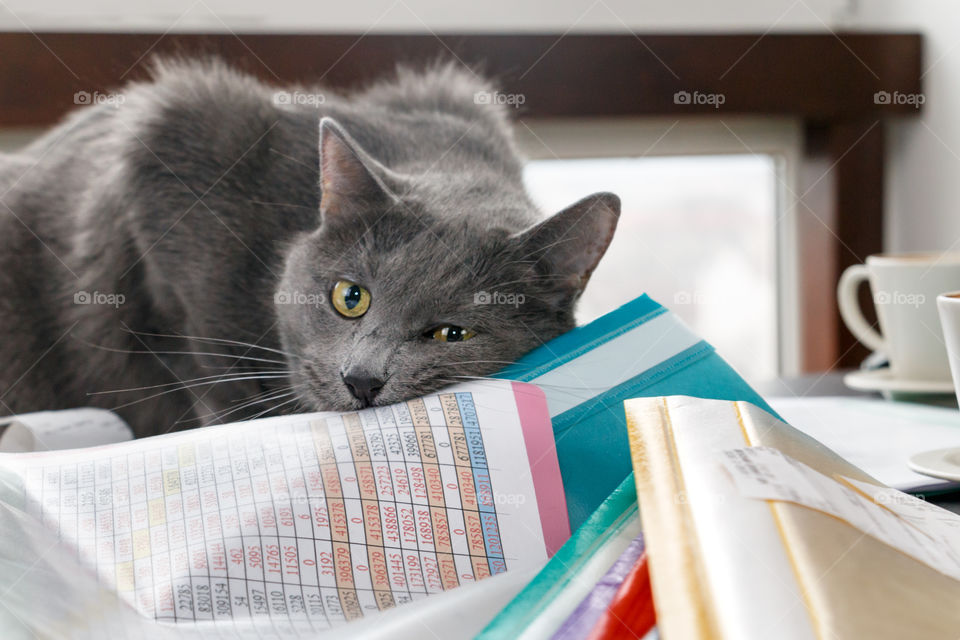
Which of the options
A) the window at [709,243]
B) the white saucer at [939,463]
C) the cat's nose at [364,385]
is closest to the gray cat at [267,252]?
the cat's nose at [364,385]

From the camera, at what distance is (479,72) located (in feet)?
4.75

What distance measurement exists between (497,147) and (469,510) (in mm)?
671

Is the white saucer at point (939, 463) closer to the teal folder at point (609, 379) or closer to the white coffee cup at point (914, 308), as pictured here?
the teal folder at point (609, 379)

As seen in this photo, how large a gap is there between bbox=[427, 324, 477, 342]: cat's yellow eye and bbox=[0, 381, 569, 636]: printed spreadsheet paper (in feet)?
0.57

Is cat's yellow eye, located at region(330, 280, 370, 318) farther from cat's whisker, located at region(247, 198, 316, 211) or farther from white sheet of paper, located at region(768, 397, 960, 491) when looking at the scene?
white sheet of paper, located at region(768, 397, 960, 491)

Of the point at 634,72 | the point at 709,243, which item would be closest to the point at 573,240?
the point at 634,72

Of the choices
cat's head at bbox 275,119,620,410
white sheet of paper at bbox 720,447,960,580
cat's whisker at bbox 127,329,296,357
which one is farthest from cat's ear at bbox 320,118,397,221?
white sheet of paper at bbox 720,447,960,580

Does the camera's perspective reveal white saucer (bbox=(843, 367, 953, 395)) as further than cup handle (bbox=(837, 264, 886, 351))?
No

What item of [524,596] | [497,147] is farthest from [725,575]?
[497,147]

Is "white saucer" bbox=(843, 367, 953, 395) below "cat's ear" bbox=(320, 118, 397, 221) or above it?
below

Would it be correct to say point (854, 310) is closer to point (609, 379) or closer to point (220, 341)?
point (609, 379)

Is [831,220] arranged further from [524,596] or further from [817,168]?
[524,596]

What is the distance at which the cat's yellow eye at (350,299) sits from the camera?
2.40 feet

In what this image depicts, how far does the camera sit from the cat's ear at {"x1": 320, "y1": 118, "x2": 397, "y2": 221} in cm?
74
